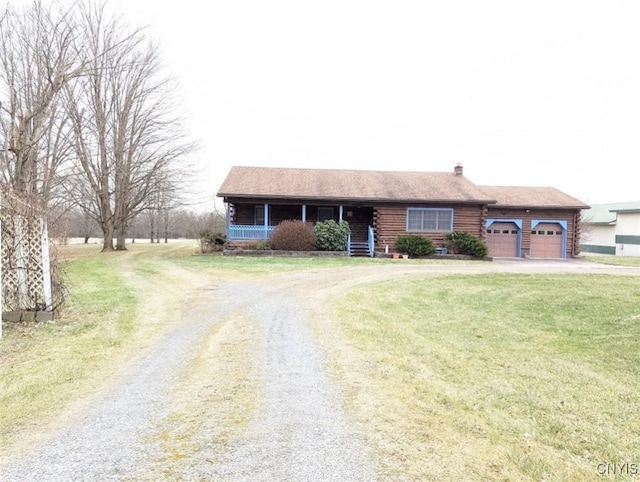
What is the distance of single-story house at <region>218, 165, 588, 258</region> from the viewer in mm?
19562

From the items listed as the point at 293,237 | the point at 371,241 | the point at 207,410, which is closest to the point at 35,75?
the point at 293,237

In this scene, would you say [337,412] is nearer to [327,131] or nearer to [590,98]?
[590,98]

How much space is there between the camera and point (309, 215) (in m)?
21.1

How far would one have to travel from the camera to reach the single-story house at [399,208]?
64.2 ft

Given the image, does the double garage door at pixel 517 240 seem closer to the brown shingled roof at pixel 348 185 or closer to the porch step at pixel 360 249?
the brown shingled roof at pixel 348 185

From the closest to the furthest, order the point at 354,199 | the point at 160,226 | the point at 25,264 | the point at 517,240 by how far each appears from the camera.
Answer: the point at 25,264 < the point at 354,199 < the point at 517,240 < the point at 160,226

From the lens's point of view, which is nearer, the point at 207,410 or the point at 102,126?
the point at 207,410

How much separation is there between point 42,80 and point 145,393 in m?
18.0

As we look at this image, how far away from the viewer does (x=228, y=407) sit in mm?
3516

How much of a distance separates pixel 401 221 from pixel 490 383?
52.2ft

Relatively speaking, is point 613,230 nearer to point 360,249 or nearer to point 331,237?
point 360,249

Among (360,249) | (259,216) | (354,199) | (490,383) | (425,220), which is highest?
(354,199)

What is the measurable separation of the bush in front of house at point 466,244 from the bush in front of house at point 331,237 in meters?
5.11

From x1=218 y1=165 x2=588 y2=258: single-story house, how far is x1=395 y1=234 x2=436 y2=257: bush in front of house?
873mm
